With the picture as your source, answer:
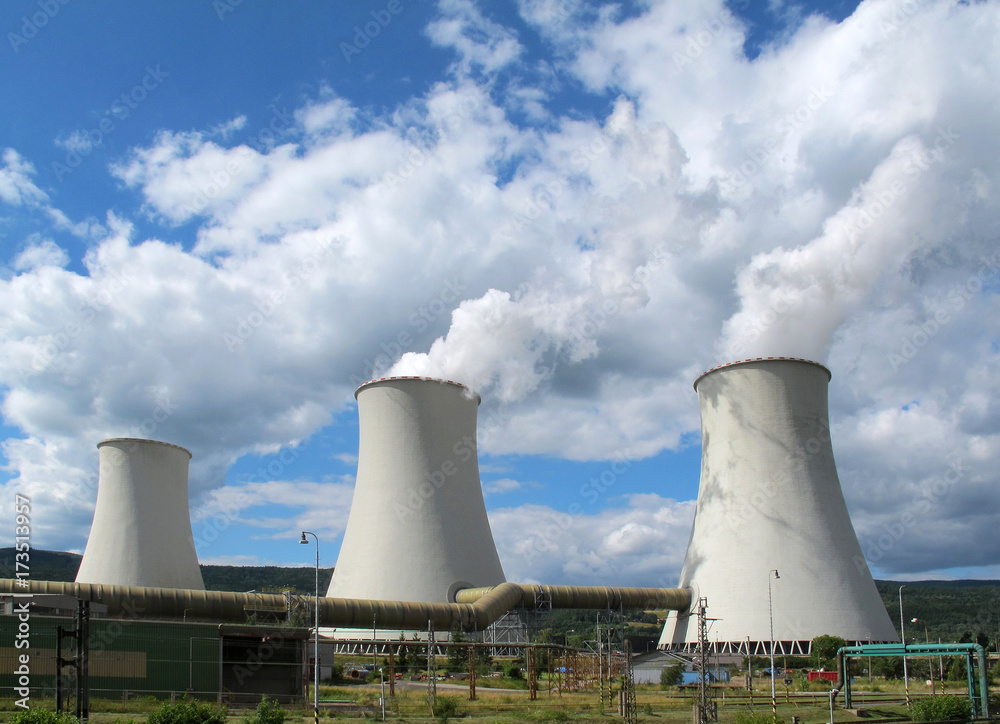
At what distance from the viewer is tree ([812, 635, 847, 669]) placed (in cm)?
2275

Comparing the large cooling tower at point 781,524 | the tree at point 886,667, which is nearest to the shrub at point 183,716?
the large cooling tower at point 781,524

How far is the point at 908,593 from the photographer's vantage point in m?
94.4

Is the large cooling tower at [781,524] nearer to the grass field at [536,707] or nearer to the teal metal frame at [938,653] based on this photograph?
the grass field at [536,707]

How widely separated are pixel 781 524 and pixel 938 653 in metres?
7.08

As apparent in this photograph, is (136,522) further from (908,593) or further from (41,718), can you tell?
(908,593)

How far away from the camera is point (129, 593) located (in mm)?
21453

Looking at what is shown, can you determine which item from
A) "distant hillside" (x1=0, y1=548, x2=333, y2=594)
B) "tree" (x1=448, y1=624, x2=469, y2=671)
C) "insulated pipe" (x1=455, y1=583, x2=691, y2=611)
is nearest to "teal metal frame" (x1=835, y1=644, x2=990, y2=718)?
"insulated pipe" (x1=455, y1=583, x2=691, y2=611)

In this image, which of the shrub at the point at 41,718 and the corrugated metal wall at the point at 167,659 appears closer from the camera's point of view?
the shrub at the point at 41,718

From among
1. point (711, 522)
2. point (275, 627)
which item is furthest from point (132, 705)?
point (711, 522)

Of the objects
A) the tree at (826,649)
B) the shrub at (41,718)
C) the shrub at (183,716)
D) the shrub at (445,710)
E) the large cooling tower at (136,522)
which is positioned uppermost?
the large cooling tower at (136,522)

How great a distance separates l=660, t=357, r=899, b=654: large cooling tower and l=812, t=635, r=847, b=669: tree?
Answer: 42cm

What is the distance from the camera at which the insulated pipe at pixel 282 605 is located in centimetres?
2117

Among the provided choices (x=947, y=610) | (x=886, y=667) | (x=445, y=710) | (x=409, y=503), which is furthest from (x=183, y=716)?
(x=947, y=610)

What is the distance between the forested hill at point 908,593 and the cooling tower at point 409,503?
3649 cm
